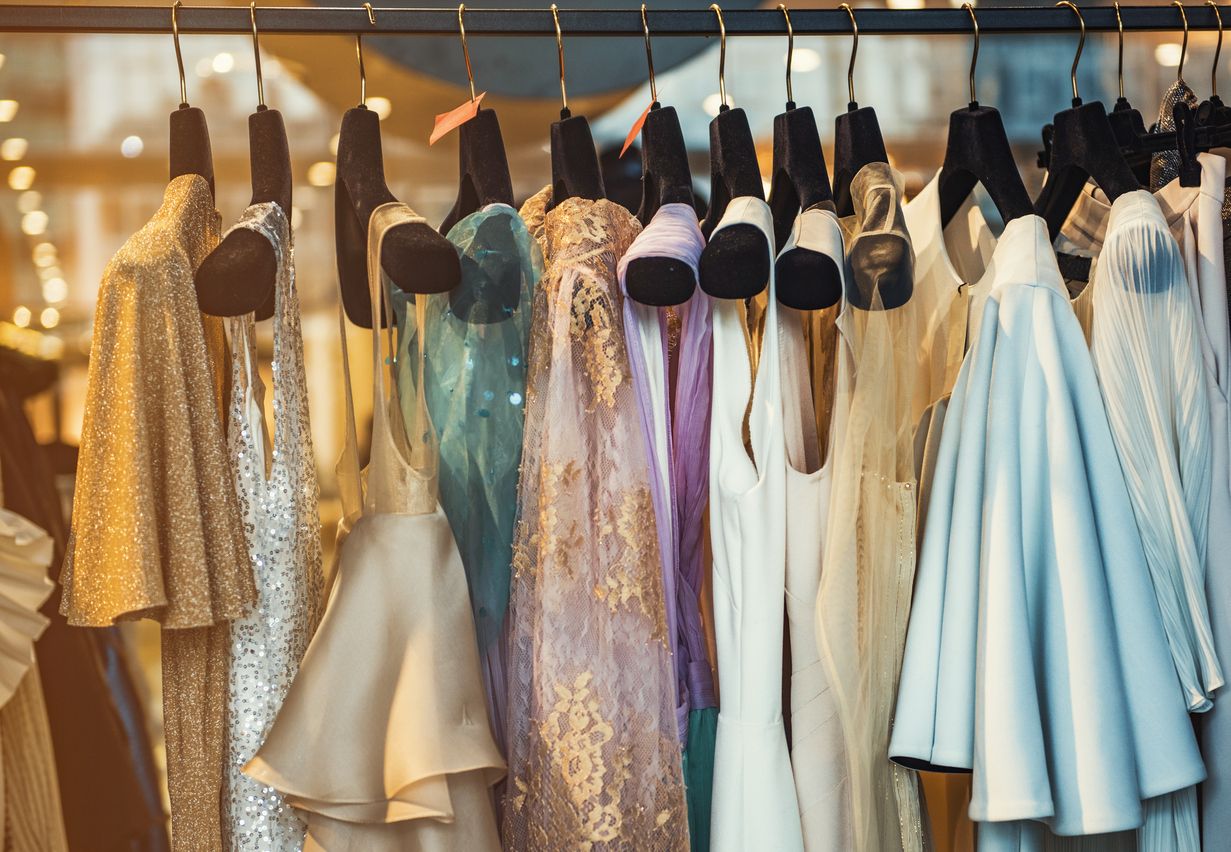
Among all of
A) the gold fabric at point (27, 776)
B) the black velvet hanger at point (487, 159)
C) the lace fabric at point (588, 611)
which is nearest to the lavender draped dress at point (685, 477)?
the lace fabric at point (588, 611)

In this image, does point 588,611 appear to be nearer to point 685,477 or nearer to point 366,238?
point 685,477

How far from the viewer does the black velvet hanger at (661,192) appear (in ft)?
3.22

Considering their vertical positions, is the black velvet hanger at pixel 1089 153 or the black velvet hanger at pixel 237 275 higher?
the black velvet hanger at pixel 1089 153

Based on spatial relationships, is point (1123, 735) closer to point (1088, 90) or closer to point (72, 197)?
point (1088, 90)

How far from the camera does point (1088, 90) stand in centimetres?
190

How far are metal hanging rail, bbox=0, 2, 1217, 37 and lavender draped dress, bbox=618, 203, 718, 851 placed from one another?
0.22 m

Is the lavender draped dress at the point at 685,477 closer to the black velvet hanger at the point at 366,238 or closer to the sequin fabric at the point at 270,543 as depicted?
the black velvet hanger at the point at 366,238

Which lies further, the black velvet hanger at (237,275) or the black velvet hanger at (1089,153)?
the black velvet hanger at (1089,153)

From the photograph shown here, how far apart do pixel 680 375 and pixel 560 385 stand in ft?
0.45

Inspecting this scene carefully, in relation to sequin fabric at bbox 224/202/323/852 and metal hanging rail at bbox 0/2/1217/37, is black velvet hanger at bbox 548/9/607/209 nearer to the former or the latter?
metal hanging rail at bbox 0/2/1217/37

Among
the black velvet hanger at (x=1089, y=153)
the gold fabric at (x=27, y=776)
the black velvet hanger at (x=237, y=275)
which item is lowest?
the gold fabric at (x=27, y=776)

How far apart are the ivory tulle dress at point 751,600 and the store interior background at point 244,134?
2.48 ft

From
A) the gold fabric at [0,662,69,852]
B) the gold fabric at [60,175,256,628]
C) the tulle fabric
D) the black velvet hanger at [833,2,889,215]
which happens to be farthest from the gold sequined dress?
the black velvet hanger at [833,2,889,215]

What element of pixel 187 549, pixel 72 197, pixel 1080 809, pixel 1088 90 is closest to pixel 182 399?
pixel 187 549
